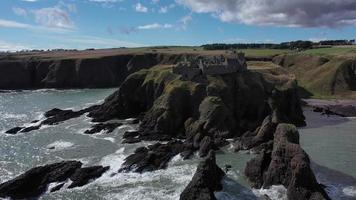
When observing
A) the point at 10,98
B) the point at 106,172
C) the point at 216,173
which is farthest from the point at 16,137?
the point at 10,98

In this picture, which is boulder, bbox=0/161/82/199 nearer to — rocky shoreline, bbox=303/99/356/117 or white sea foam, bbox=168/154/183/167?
white sea foam, bbox=168/154/183/167

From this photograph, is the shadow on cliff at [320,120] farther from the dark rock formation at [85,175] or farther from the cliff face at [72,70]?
the cliff face at [72,70]

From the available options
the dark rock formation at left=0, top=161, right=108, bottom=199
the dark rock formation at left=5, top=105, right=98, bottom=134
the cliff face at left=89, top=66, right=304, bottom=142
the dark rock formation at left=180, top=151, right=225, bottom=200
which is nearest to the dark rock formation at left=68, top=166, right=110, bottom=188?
the dark rock formation at left=0, top=161, right=108, bottom=199

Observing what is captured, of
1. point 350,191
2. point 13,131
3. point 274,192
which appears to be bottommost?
point 13,131

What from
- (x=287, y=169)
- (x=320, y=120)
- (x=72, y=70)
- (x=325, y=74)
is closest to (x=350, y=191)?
(x=287, y=169)

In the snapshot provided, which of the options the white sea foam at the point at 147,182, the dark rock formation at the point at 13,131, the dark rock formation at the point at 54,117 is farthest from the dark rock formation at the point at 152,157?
the dark rock formation at the point at 13,131

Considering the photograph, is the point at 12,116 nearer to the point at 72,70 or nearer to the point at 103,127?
the point at 103,127

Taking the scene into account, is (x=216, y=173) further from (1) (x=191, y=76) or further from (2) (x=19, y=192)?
(1) (x=191, y=76)
